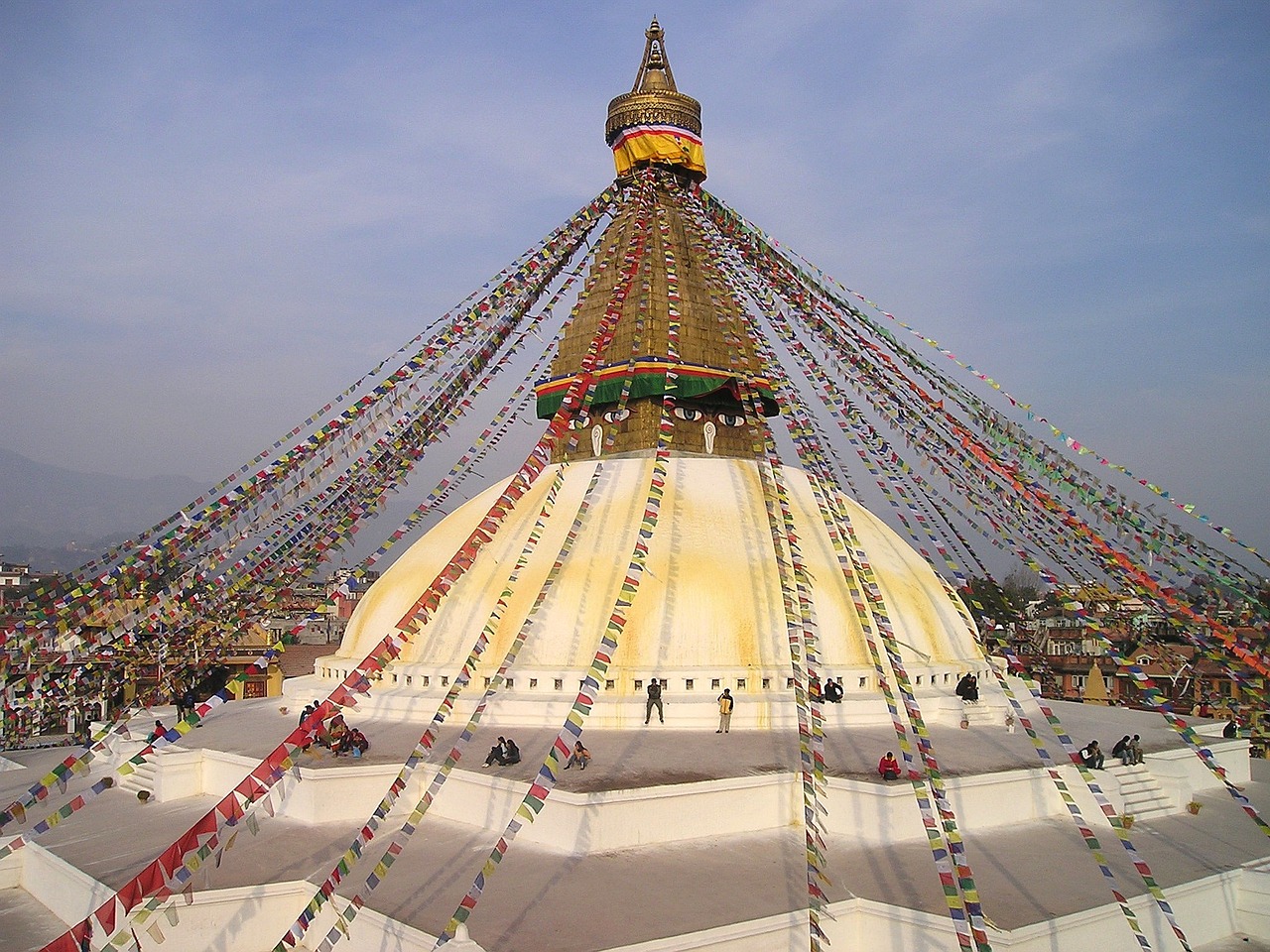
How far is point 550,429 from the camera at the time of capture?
26.0ft

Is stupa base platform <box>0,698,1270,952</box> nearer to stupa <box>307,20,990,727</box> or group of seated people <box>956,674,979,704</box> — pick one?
stupa <box>307,20,990,727</box>

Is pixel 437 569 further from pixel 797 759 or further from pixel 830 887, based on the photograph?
pixel 830 887

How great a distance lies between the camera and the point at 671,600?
10422 mm

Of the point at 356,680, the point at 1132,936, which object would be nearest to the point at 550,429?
the point at 356,680

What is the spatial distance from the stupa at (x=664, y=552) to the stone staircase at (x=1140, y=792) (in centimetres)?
194

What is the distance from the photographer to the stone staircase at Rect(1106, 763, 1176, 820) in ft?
30.3

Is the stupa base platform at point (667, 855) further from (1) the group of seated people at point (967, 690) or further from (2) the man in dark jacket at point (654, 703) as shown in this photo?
(1) the group of seated people at point (967, 690)

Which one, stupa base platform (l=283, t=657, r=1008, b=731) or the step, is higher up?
stupa base platform (l=283, t=657, r=1008, b=731)

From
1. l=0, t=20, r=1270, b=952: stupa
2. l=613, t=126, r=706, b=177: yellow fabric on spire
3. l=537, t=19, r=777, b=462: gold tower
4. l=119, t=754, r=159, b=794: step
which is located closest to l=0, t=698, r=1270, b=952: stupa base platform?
l=0, t=20, r=1270, b=952: stupa

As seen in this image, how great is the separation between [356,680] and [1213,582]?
7015 millimetres

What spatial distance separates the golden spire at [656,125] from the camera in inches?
514

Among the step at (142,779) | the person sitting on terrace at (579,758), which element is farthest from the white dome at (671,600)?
the step at (142,779)

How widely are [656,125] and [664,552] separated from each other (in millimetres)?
6054

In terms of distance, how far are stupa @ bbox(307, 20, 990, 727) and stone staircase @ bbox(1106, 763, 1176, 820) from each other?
1.94 meters
